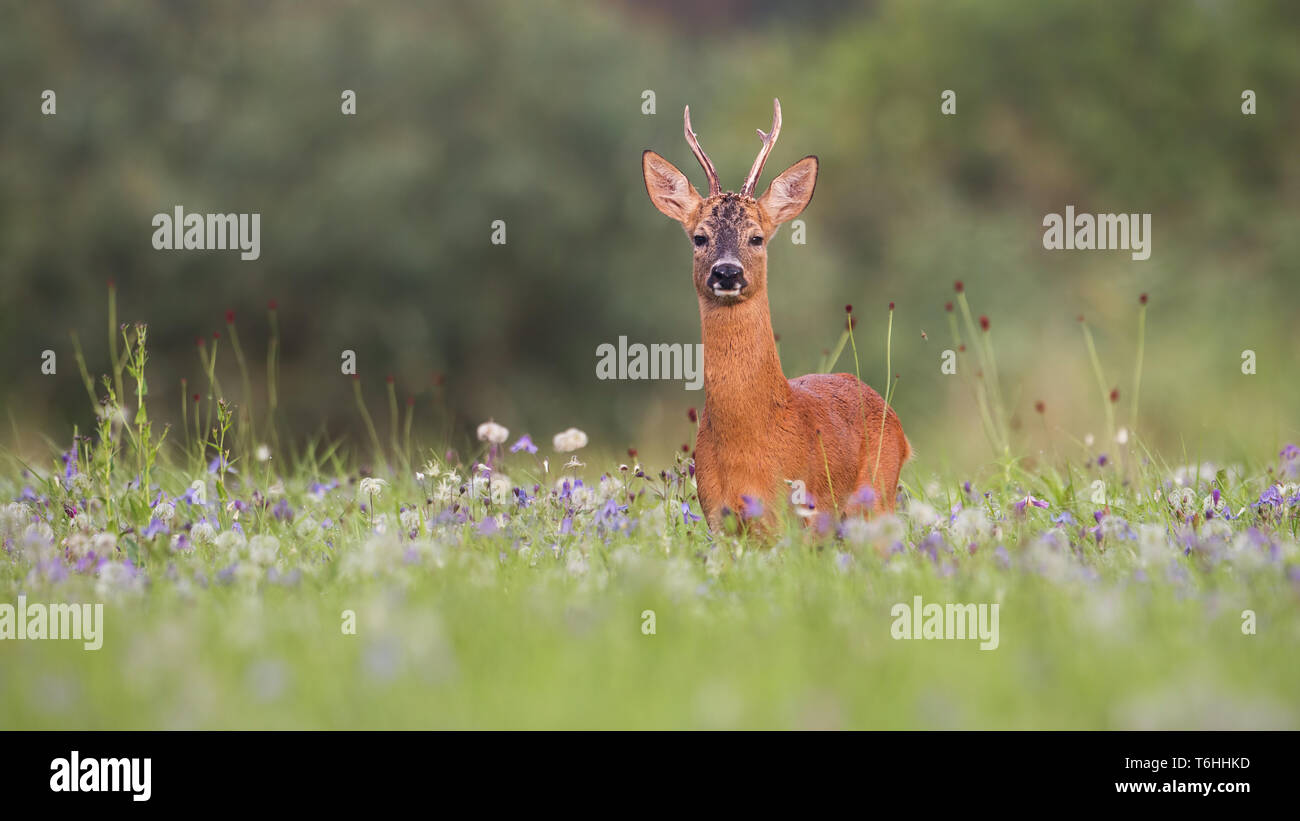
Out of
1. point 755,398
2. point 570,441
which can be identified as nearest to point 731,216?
point 755,398

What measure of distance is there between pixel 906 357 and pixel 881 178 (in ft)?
21.0

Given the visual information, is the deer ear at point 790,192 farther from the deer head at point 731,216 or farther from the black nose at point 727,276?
the black nose at point 727,276

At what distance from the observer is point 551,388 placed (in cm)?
2078

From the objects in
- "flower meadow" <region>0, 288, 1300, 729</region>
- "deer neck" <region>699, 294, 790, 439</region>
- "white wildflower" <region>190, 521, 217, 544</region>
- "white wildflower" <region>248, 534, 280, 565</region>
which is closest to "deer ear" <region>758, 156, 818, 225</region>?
"deer neck" <region>699, 294, 790, 439</region>

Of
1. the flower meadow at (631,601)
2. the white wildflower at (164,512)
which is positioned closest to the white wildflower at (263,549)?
the flower meadow at (631,601)

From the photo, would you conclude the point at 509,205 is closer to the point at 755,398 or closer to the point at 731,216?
the point at 731,216

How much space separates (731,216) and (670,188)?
37cm

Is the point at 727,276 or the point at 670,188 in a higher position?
the point at 670,188

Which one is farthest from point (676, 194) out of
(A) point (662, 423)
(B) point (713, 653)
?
(A) point (662, 423)

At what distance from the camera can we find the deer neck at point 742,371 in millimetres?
4953

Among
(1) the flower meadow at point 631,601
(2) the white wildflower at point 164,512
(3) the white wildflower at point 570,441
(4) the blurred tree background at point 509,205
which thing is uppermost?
(4) the blurred tree background at point 509,205

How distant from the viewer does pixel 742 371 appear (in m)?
5.01

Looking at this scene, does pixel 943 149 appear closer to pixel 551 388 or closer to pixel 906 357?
pixel 906 357
